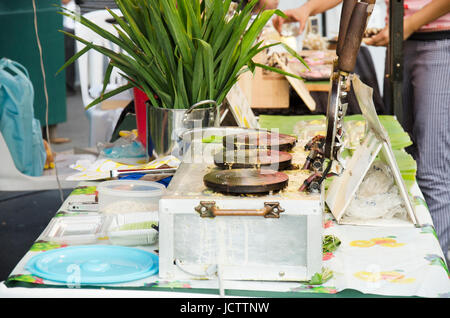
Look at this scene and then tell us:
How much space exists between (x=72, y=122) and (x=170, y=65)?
476 cm

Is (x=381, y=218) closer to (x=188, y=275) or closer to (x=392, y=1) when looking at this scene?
(x=188, y=275)

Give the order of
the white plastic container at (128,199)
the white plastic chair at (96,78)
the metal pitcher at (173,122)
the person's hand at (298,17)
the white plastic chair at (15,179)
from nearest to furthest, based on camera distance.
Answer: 1. the white plastic container at (128,199)
2. the metal pitcher at (173,122)
3. the white plastic chair at (15,179)
4. the person's hand at (298,17)
5. the white plastic chair at (96,78)

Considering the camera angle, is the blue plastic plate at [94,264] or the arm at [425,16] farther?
the arm at [425,16]

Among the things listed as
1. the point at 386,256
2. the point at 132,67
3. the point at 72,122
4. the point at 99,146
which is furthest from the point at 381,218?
the point at 72,122

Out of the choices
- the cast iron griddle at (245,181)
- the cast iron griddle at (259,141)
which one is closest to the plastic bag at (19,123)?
the cast iron griddle at (259,141)

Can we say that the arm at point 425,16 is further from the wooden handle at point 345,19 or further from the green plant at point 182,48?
the wooden handle at point 345,19

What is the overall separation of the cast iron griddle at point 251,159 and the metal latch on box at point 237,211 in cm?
18

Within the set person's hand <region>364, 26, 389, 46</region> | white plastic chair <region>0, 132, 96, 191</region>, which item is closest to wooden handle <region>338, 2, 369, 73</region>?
person's hand <region>364, 26, 389, 46</region>

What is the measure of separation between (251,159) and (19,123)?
7.36 feet

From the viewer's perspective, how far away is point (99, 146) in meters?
1.92

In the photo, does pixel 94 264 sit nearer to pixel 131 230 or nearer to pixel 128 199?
pixel 131 230

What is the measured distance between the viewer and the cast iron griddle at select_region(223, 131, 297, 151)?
121 cm

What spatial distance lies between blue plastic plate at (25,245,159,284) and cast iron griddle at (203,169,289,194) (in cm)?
18

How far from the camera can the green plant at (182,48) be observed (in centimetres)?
154
